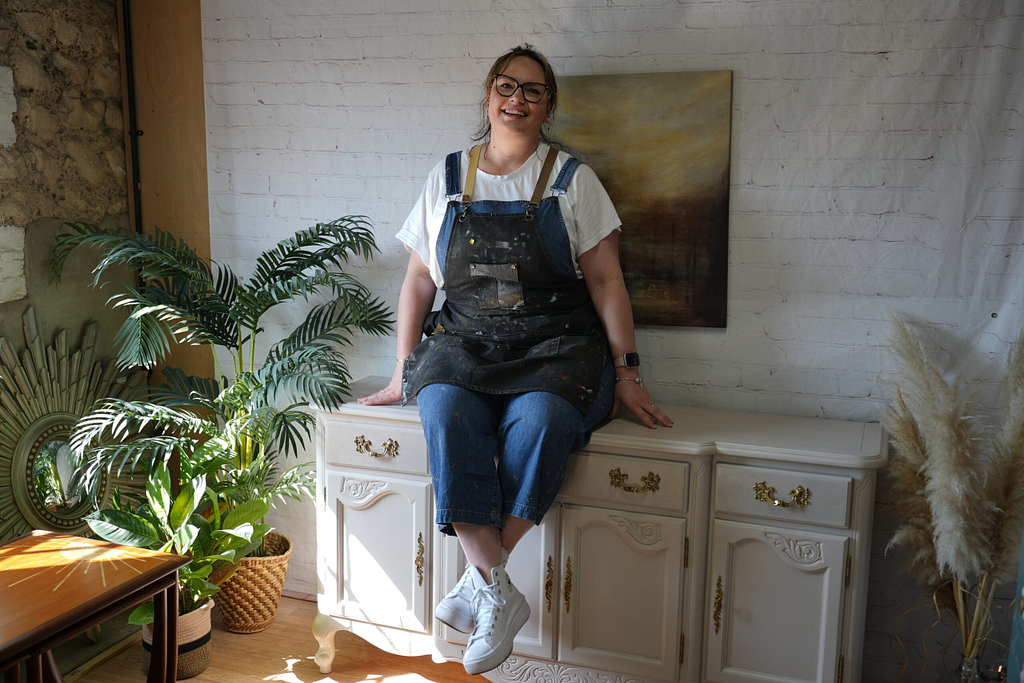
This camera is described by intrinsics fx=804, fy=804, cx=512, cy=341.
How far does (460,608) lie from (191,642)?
1.04 metres

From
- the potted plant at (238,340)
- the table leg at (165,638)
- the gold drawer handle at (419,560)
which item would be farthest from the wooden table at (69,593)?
the gold drawer handle at (419,560)

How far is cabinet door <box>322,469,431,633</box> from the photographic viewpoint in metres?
2.50

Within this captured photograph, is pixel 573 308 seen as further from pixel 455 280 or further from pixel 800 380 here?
pixel 800 380

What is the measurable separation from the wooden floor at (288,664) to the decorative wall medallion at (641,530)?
0.81 meters

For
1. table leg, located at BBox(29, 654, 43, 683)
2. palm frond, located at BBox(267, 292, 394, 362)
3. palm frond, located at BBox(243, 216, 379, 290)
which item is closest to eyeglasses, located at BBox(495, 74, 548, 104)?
palm frond, located at BBox(243, 216, 379, 290)

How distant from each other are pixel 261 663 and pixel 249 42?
7.26 feet

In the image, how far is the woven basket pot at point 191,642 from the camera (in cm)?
258

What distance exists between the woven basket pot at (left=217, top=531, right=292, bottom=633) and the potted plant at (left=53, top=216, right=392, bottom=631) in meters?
0.02

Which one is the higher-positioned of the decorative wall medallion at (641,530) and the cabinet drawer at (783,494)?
the cabinet drawer at (783,494)

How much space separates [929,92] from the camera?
2320 millimetres

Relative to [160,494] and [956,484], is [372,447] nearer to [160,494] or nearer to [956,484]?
[160,494]

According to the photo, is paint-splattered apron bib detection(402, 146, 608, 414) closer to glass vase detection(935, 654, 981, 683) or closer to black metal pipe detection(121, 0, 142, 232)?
glass vase detection(935, 654, 981, 683)

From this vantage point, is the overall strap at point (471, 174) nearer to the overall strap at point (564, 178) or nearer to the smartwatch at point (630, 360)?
the overall strap at point (564, 178)

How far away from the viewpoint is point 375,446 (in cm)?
251
